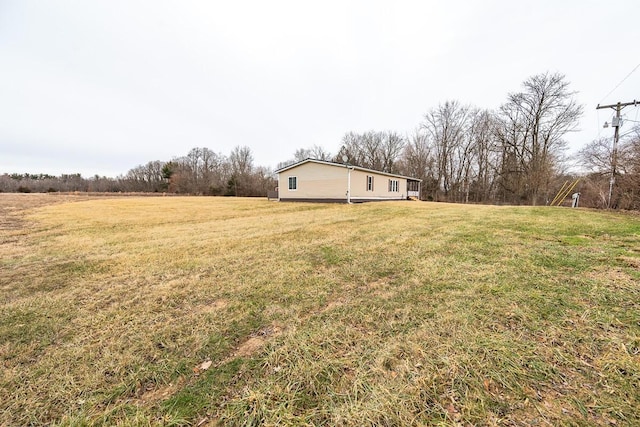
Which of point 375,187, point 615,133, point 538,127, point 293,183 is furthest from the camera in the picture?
point 538,127

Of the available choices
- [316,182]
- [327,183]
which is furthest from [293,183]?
[327,183]

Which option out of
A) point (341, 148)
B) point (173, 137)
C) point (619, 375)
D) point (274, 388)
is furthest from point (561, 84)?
point (173, 137)

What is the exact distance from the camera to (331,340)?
2.19m

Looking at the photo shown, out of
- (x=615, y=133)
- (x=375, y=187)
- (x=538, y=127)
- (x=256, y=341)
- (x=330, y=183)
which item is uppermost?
(x=538, y=127)

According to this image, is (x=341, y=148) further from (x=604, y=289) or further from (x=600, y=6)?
(x=604, y=289)

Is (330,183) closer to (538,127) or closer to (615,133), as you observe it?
(615,133)

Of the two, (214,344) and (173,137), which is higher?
(173,137)

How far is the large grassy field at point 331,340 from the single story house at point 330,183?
12825 mm

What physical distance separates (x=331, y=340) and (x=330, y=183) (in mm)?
15754

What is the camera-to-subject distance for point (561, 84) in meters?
22.3

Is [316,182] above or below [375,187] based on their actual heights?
above

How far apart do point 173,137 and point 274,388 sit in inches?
2110

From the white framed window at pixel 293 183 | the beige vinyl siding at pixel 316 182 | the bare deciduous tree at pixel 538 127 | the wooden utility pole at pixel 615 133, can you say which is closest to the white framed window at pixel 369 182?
the beige vinyl siding at pixel 316 182

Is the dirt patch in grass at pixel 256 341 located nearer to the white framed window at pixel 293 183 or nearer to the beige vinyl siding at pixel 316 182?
the beige vinyl siding at pixel 316 182
